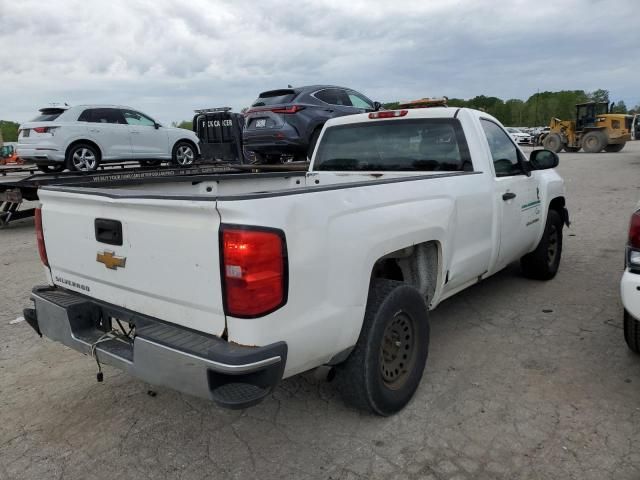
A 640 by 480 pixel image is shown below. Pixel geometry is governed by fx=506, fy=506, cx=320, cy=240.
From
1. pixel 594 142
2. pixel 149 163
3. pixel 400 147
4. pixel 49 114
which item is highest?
pixel 49 114

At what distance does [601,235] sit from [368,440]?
20.5 feet

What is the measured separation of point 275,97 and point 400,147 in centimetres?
742

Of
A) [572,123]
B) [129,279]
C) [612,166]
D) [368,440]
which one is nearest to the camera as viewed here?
[129,279]

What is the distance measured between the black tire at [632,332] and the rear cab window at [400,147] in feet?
4.98

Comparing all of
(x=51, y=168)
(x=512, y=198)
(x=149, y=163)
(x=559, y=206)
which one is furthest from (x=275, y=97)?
(x=512, y=198)

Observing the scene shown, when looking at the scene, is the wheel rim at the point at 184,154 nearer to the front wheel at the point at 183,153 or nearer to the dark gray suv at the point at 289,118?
the front wheel at the point at 183,153

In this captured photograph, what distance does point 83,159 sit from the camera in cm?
1149

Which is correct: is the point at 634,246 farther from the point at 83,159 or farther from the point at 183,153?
the point at 183,153

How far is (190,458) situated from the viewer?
2645 millimetres

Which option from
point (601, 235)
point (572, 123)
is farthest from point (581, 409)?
point (572, 123)

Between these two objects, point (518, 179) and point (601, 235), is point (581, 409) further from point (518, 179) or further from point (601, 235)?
point (601, 235)

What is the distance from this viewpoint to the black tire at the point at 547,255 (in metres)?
5.20

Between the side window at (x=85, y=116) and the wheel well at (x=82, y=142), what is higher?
the side window at (x=85, y=116)

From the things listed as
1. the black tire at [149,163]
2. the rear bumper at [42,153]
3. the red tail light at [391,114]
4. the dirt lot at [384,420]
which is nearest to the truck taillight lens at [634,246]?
the dirt lot at [384,420]
